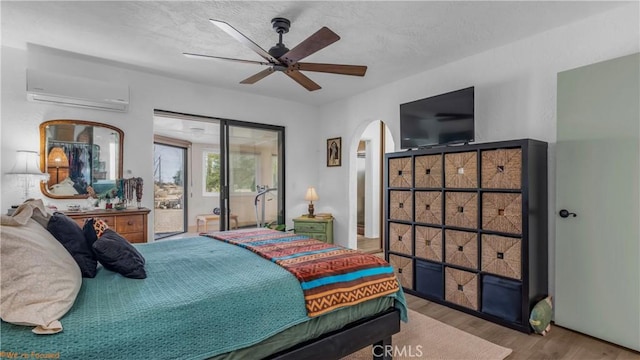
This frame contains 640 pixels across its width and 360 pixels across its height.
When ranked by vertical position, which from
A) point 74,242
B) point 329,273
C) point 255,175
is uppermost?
point 255,175

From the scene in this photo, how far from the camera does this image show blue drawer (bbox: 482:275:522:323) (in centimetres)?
266

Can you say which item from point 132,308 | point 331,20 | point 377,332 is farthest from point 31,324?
point 331,20

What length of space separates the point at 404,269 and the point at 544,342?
1.41 m

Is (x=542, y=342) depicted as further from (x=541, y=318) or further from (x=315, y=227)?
(x=315, y=227)

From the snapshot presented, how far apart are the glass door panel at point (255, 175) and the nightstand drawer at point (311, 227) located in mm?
409

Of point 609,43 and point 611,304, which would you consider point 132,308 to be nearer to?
point 611,304

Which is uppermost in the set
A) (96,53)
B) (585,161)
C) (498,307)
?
(96,53)

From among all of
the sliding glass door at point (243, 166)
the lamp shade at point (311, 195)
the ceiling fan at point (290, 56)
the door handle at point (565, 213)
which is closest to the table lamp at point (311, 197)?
the lamp shade at point (311, 195)

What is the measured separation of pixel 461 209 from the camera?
306 cm

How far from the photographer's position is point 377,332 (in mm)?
2012

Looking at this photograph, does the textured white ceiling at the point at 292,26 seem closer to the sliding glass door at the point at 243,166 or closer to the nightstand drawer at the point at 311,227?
the sliding glass door at the point at 243,166

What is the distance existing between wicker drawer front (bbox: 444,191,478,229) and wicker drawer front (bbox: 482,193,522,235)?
0.09 m

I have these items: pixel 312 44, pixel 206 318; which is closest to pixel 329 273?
pixel 206 318

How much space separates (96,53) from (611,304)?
5277mm
